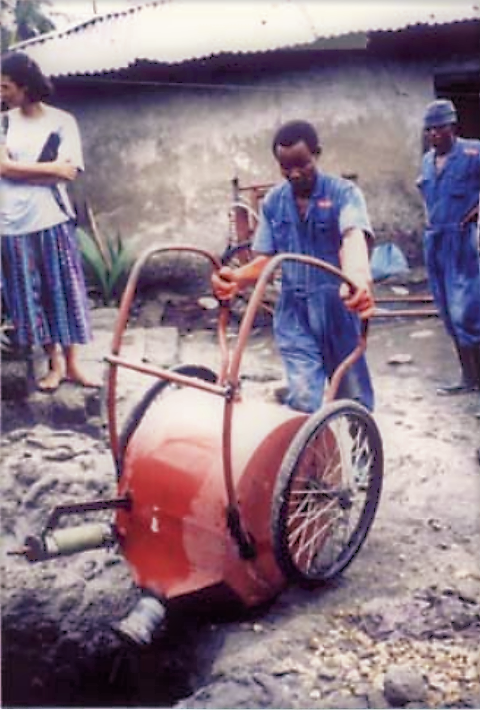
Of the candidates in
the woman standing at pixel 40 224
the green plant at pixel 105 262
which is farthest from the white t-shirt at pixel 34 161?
the green plant at pixel 105 262

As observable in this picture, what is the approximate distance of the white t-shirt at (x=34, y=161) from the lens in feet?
8.48

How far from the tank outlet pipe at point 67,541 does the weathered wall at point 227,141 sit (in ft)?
3.12

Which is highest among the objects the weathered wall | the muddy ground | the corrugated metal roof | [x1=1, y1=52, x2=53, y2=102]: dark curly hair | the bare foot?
the corrugated metal roof

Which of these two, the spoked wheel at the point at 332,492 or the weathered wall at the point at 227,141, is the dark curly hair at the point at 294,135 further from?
the spoked wheel at the point at 332,492

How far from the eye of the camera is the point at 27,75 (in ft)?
8.31

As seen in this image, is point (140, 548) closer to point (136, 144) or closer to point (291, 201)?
point (291, 201)

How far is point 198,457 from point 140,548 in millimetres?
317

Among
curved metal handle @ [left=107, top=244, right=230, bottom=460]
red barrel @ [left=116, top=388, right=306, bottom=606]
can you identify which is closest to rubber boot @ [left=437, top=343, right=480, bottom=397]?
red barrel @ [left=116, top=388, right=306, bottom=606]

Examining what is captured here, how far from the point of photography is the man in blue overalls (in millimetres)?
2418

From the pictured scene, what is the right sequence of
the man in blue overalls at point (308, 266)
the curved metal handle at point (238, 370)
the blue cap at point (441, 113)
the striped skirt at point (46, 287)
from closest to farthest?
the curved metal handle at point (238, 370)
the blue cap at point (441, 113)
the man in blue overalls at point (308, 266)
the striped skirt at point (46, 287)

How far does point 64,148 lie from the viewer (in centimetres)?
262

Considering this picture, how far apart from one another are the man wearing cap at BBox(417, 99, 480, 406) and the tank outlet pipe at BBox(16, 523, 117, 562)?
1183 mm

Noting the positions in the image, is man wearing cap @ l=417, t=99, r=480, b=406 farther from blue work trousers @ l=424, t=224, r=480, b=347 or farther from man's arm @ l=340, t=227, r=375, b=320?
man's arm @ l=340, t=227, r=375, b=320

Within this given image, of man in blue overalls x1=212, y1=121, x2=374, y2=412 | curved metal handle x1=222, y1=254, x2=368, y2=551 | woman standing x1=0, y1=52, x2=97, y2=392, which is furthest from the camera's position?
woman standing x1=0, y1=52, x2=97, y2=392
